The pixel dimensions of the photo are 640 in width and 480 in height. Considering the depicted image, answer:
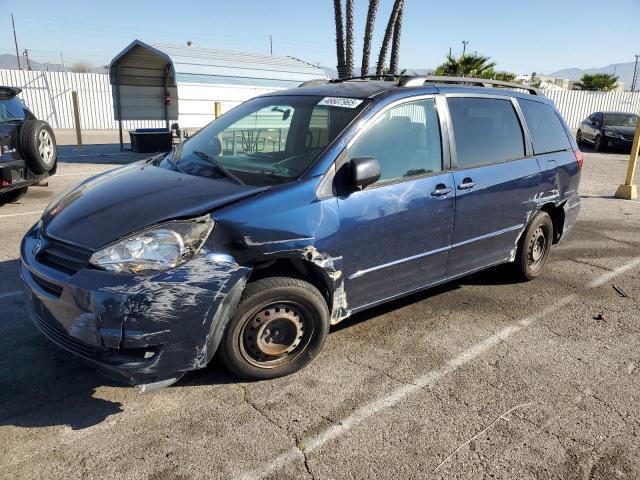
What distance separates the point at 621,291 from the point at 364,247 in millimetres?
3162

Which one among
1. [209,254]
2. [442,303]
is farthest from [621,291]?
[209,254]

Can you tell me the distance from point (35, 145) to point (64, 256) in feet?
17.4

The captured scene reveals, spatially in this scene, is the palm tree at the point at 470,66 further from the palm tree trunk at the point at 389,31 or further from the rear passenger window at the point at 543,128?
the rear passenger window at the point at 543,128

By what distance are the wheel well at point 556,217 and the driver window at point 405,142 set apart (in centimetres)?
190

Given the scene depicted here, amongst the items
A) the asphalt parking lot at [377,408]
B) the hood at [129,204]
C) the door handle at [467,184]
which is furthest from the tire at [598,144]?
the hood at [129,204]

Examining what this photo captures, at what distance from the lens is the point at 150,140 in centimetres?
1462

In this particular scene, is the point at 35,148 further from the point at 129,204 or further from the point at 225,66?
the point at 225,66

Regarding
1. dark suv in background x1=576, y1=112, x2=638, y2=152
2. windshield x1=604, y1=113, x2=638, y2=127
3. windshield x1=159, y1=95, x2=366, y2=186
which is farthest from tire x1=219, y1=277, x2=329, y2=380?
windshield x1=604, y1=113, x2=638, y2=127

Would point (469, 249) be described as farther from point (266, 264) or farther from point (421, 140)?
point (266, 264)

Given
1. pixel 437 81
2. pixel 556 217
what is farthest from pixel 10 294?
pixel 556 217

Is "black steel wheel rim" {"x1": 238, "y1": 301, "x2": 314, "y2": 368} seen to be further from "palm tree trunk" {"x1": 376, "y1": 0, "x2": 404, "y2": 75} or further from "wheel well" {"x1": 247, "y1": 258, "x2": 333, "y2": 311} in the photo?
"palm tree trunk" {"x1": 376, "y1": 0, "x2": 404, "y2": 75}

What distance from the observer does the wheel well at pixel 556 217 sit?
5078 mm

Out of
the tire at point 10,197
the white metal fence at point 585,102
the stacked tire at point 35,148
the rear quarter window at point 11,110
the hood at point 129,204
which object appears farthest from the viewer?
the white metal fence at point 585,102

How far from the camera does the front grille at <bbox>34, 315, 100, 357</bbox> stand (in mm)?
2633
